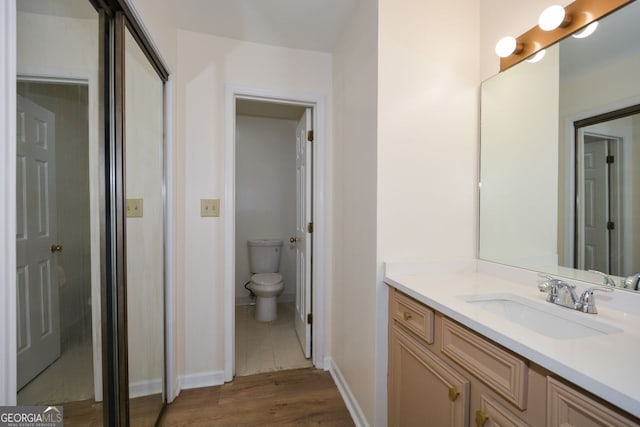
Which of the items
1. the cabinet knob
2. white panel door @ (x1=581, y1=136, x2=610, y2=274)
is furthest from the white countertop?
the cabinet knob

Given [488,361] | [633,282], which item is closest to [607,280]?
[633,282]

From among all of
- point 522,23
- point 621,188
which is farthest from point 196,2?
point 621,188

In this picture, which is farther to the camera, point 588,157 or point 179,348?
point 179,348

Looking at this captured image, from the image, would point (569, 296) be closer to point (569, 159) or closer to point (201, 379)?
point (569, 159)

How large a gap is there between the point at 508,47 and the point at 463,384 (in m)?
1.45

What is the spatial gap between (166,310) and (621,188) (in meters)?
2.23

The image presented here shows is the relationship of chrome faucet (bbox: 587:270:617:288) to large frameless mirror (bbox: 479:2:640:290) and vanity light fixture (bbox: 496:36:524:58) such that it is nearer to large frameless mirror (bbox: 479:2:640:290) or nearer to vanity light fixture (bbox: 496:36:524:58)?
large frameless mirror (bbox: 479:2:640:290)

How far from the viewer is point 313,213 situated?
2174 millimetres

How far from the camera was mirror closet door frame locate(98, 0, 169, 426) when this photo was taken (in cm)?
105

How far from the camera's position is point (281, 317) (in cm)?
310

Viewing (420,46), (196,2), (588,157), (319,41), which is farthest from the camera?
(319,41)

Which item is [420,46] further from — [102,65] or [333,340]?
[333,340]

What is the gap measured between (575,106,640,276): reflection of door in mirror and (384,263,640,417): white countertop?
136 mm

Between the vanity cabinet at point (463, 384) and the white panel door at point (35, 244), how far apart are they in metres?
1.18
